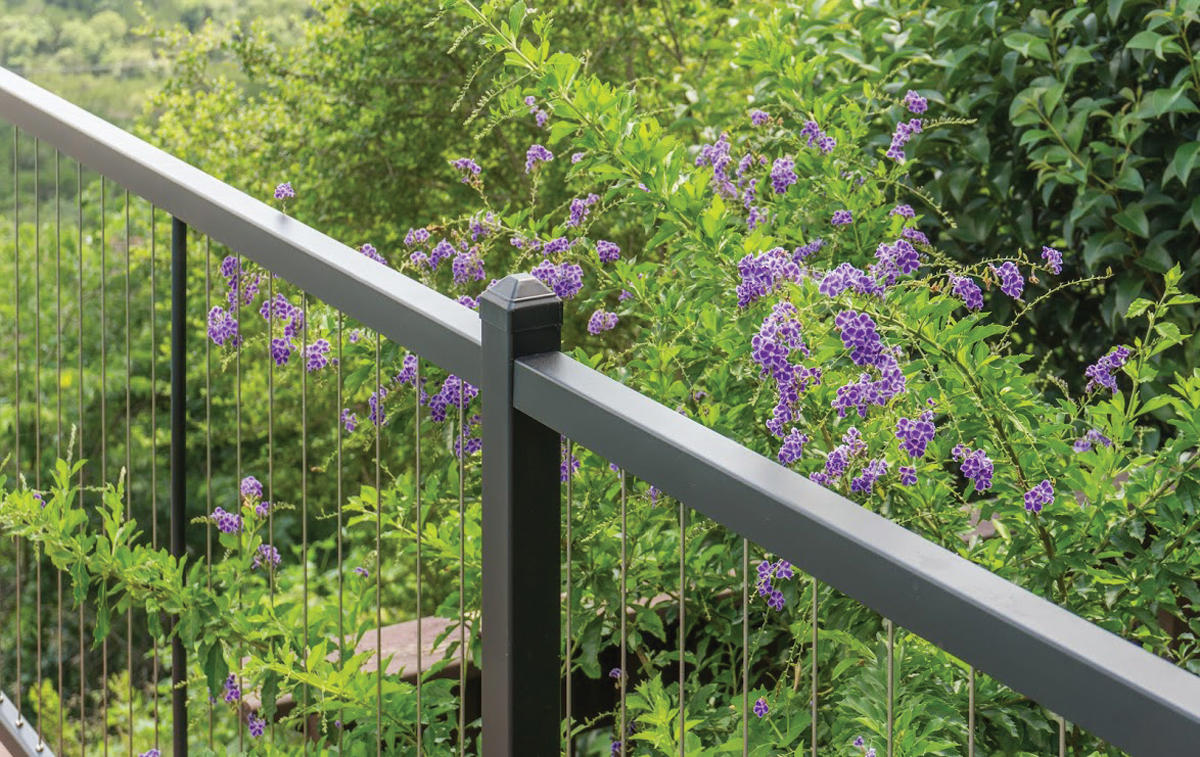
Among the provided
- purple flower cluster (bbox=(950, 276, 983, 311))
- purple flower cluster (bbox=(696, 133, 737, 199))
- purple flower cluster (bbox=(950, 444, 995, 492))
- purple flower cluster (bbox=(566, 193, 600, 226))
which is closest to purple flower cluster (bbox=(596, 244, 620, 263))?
purple flower cluster (bbox=(566, 193, 600, 226))

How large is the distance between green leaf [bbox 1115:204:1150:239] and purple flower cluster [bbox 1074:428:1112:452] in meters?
1.28

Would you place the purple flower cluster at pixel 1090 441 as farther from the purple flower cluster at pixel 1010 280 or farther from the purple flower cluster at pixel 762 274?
the purple flower cluster at pixel 762 274

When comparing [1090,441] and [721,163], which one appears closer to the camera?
[1090,441]

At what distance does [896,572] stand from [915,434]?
3.30 feet

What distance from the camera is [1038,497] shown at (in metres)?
2.20

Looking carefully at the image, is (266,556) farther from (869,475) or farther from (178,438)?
(869,475)

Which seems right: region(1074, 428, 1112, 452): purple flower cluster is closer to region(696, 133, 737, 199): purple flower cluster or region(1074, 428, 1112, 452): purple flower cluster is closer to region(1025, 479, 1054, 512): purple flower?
region(1025, 479, 1054, 512): purple flower

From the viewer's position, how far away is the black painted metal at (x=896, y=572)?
1.03 meters

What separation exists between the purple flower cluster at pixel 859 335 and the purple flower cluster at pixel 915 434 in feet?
0.34

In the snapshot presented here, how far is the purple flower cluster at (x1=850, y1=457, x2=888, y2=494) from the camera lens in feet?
7.23

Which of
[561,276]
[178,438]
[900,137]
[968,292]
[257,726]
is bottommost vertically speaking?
[257,726]

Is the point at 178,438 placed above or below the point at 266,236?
below

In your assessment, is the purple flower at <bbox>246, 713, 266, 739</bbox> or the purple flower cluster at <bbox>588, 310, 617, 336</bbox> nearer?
the purple flower at <bbox>246, 713, 266, 739</bbox>

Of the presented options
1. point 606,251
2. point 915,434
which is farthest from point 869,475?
point 606,251
